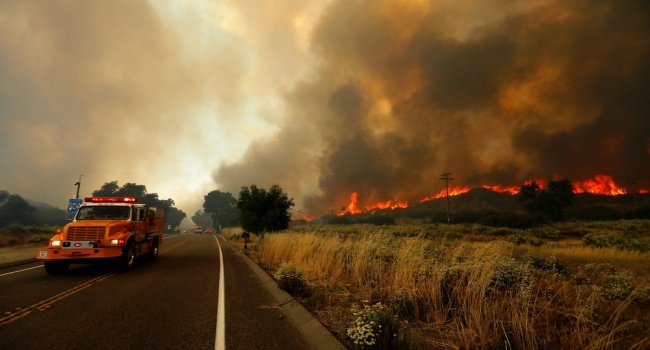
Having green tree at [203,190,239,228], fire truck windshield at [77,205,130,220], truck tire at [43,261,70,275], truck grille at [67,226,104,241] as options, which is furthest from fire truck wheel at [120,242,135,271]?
green tree at [203,190,239,228]

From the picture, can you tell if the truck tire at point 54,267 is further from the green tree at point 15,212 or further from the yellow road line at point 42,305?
the green tree at point 15,212

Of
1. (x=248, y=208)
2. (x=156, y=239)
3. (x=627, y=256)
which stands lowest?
(x=627, y=256)

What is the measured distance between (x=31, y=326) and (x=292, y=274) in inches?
224

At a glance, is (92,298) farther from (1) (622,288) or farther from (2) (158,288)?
(1) (622,288)

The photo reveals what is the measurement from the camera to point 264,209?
31953 mm

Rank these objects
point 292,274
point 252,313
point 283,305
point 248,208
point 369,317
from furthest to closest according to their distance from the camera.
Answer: point 248,208 < point 292,274 < point 283,305 < point 252,313 < point 369,317

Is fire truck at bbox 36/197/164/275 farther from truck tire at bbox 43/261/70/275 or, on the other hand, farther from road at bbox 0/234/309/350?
road at bbox 0/234/309/350

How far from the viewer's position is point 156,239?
1908 centimetres

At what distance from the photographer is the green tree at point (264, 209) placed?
3161cm

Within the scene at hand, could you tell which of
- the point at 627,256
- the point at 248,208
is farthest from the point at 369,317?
the point at 248,208

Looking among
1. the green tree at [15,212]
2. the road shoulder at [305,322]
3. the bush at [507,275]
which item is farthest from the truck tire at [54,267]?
the green tree at [15,212]

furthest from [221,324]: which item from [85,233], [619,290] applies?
[619,290]

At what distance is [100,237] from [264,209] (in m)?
19.5

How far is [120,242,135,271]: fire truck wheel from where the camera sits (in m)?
13.1
